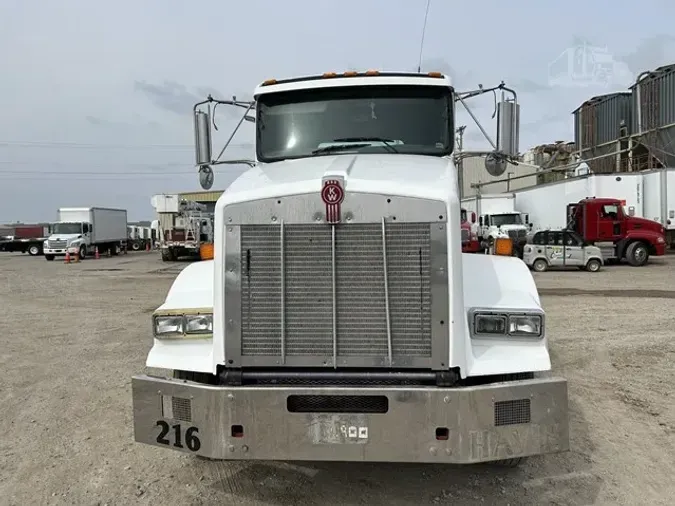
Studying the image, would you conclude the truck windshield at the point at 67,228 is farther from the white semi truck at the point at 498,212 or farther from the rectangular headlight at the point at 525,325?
the rectangular headlight at the point at 525,325

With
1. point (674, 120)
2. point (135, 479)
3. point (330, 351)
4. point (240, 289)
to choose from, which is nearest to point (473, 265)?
point (330, 351)

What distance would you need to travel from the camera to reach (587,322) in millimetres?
9242

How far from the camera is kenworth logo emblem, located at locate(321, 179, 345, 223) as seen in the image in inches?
120

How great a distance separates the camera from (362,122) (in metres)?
4.71

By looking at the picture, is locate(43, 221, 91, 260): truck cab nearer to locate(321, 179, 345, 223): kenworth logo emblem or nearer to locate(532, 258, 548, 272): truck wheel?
locate(532, 258, 548, 272): truck wheel

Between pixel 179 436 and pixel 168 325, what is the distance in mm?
711

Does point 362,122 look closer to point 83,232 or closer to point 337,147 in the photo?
point 337,147

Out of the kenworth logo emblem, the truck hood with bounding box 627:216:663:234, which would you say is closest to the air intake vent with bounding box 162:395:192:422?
the kenworth logo emblem

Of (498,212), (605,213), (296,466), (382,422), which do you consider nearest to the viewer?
(382,422)

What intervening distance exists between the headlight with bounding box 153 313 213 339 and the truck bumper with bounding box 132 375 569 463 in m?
0.49

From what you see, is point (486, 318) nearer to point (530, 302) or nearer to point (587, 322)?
point (530, 302)

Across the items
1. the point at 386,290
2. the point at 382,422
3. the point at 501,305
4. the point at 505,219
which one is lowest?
the point at 382,422

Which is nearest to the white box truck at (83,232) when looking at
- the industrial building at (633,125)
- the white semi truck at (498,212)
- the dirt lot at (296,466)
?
the white semi truck at (498,212)

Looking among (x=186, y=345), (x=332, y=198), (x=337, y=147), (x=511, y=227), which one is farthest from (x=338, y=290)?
(x=511, y=227)
